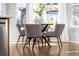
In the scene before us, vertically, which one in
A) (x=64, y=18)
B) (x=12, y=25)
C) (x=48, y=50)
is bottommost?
(x=48, y=50)

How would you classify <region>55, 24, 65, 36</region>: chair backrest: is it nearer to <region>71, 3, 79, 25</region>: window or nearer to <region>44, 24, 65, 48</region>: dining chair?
<region>44, 24, 65, 48</region>: dining chair

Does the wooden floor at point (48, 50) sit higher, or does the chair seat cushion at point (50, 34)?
the chair seat cushion at point (50, 34)

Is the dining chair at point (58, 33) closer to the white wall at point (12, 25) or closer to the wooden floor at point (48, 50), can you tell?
the wooden floor at point (48, 50)

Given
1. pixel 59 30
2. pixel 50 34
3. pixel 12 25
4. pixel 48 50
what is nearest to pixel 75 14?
pixel 59 30

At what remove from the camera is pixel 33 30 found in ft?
11.8

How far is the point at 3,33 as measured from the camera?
296 cm

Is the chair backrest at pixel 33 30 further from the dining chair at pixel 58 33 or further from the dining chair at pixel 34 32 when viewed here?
the dining chair at pixel 58 33

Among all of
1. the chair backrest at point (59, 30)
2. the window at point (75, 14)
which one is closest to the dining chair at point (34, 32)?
the chair backrest at point (59, 30)

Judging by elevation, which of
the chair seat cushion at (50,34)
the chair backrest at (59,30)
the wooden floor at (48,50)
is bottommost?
the wooden floor at (48,50)

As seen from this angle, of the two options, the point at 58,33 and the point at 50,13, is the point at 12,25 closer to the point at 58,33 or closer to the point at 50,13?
the point at 50,13

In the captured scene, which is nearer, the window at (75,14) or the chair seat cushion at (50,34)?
the window at (75,14)

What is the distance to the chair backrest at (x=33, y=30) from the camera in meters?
3.37

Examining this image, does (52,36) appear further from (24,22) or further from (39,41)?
(24,22)

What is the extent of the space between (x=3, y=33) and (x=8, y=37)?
0.14 meters
